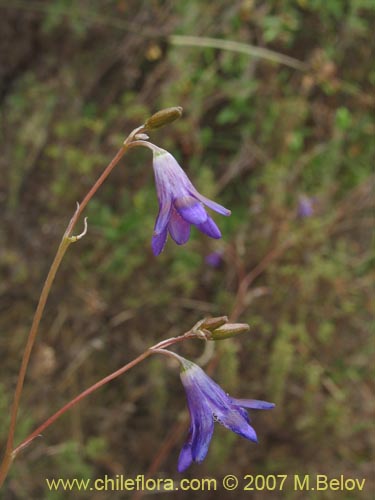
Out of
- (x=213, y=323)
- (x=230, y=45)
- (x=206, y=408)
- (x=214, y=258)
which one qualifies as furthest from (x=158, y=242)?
(x=230, y=45)

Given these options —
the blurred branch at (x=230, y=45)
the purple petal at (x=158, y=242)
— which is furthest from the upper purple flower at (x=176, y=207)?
the blurred branch at (x=230, y=45)

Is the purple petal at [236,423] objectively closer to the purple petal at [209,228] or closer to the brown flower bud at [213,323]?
the brown flower bud at [213,323]

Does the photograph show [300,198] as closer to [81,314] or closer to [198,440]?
[81,314]

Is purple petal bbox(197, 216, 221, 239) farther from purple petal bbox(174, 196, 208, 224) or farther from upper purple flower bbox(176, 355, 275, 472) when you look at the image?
upper purple flower bbox(176, 355, 275, 472)

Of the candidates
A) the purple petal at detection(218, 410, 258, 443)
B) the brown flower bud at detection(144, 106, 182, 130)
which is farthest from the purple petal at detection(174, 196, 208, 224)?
the purple petal at detection(218, 410, 258, 443)

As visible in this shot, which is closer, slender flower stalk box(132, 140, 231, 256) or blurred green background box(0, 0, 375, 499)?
slender flower stalk box(132, 140, 231, 256)

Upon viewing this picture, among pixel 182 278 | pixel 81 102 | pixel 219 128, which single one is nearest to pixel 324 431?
pixel 182 278
